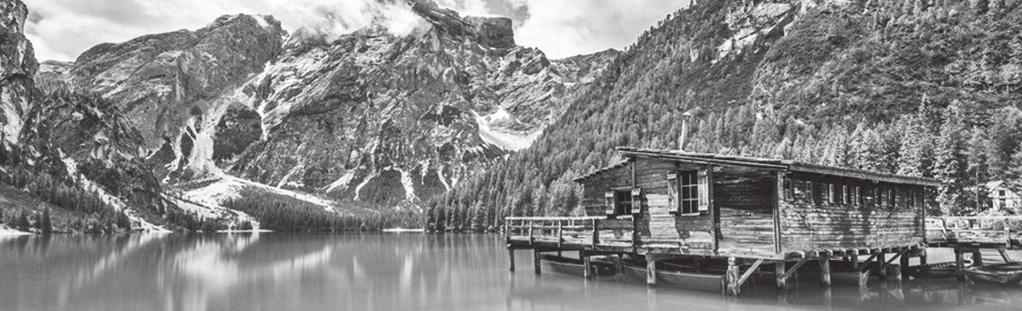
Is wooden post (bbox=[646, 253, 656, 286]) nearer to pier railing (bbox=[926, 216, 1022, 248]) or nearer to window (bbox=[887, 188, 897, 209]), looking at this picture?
window (bbox=[887, 188, 897, 209])

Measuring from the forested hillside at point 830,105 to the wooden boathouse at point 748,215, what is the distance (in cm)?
3565

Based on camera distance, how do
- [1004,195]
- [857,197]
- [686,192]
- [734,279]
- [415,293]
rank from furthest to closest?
1. [1004,195]
2. [857,197]
3. [415,293]
4. [686,192]
5. [734,279]

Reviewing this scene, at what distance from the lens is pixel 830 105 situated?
12050cm

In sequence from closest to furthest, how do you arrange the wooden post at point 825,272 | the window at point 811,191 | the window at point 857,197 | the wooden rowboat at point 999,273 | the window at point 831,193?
the window at point 811,191
the window at point 831,193
the wooden post at point 825,272
the window at point 857,197
the wooden rowboat at point 999,273

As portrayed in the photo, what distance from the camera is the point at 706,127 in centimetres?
14088

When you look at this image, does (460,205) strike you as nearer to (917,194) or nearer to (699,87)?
(699,87)

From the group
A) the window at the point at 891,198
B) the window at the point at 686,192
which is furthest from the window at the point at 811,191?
the window at the point at 891,198

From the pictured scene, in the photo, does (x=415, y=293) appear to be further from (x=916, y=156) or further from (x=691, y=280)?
(x=916, y=156)

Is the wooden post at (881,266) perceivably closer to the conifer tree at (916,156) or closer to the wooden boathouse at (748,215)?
the wooden boathouse at (748,215)

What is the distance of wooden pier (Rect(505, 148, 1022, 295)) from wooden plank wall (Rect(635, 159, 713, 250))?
50mm

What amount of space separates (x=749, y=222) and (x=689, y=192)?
10.6ft

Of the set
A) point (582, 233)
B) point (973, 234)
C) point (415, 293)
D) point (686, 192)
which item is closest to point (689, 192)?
point (686, 192)

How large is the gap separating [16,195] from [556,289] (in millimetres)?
190236

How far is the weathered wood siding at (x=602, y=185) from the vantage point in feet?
121
